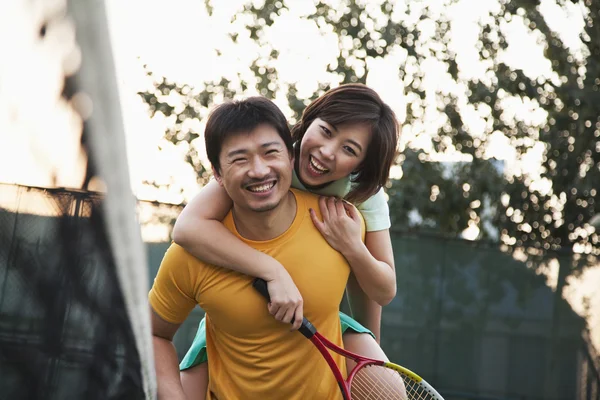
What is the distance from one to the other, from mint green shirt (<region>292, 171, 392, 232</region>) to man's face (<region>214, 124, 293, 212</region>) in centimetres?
35

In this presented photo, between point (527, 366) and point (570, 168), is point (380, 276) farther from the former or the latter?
point (570, 168)

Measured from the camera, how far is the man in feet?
7.04

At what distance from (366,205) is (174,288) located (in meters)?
0.66

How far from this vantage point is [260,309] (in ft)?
7.22

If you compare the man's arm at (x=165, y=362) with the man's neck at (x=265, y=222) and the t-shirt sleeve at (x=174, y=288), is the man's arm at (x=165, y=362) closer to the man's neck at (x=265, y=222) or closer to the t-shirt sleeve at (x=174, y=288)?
the t-shirt sleeve at (x=174, y=288)

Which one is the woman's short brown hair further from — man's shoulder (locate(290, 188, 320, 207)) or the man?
the man

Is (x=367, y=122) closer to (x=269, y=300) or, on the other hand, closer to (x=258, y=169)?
(x=258, y=169)

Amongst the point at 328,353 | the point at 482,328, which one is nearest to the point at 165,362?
the point at 328,353

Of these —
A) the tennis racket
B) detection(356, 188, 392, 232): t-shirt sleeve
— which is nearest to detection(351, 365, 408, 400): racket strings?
the tennis racket

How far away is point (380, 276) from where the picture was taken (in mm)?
2365

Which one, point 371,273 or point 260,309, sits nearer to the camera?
point 260,309

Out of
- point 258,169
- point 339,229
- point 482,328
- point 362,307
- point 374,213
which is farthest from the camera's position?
point 482,328

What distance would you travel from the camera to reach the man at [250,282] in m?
2.14

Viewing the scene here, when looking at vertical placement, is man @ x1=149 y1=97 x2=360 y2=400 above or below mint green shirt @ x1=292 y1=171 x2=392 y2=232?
below
